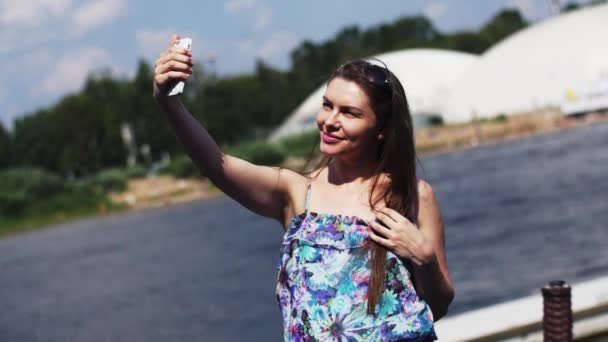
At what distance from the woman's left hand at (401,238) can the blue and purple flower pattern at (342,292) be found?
3 cm

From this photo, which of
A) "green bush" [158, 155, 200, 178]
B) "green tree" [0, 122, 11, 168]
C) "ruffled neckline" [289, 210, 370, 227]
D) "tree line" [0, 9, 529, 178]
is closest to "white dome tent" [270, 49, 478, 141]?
"tree line" [0, 9, 529, 178]

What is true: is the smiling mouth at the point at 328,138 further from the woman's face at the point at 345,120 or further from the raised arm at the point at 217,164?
the raised arm at the point at 217,164

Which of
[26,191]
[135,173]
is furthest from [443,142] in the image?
[26,191]

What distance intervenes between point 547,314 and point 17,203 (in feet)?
131

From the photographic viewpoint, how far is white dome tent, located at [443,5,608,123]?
48453mm

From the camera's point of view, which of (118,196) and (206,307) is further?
(118,196)

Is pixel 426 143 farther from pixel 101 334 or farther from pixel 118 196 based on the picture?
pixel 101 334

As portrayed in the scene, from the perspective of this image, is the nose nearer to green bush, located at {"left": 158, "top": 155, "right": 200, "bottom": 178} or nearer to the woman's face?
the woman's face

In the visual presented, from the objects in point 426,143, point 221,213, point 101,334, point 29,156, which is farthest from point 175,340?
point 29,156

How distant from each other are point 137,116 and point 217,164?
223 ft

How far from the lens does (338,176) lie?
231cm

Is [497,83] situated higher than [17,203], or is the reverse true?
[497,83]

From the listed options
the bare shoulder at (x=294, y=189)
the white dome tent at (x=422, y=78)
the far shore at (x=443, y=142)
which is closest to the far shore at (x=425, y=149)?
the far shore at (x=443, y=142)

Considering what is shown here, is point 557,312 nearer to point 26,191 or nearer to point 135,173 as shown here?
point 26,191
